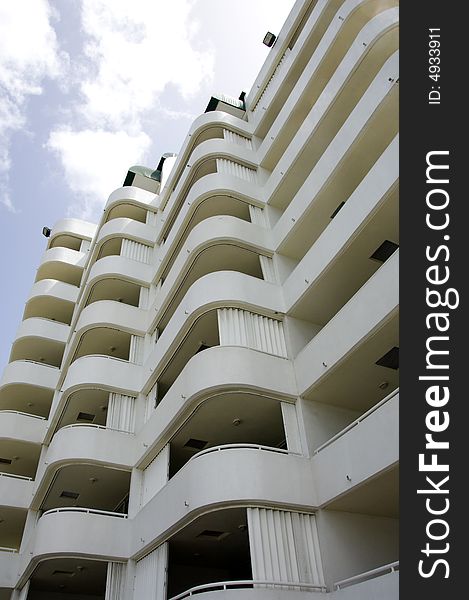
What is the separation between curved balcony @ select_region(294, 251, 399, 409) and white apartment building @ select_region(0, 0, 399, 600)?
0.21 feet

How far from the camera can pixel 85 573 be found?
16.7 m

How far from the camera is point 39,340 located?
2730 cm

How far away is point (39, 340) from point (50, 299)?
10.7 ft

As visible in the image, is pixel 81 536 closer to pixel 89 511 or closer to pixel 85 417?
pixel 89 511

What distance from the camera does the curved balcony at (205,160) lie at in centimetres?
2275

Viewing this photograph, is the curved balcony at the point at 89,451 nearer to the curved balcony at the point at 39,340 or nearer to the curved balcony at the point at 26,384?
the curved balcony at the point at 26,384

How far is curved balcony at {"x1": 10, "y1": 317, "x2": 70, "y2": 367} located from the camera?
27.2m

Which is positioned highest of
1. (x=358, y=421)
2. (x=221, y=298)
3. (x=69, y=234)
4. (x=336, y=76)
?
(x=69, y=234)

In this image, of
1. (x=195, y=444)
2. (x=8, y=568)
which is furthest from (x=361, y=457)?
(x=8, y=568)

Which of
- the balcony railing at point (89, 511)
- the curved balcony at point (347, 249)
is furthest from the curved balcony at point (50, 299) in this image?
the curved balcony at point (347, 249)

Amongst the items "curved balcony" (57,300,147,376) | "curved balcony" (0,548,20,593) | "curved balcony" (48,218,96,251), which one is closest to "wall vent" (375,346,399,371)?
"curved balcony" (57,300,147,376)

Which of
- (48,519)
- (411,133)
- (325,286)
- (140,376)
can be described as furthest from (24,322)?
(411,133)

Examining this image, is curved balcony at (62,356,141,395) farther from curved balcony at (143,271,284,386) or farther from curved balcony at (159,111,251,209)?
curved balcony at (159,111,251,209)

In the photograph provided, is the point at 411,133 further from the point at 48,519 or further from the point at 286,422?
the point at 48,519
